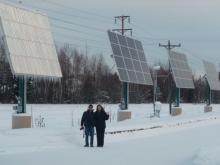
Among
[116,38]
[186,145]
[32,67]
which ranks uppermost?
[116,38]

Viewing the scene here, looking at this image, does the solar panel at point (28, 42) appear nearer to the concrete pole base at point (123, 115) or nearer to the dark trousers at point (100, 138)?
the dark trousers at point (100, 138)

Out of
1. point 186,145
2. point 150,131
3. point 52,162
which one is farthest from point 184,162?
point 150,131

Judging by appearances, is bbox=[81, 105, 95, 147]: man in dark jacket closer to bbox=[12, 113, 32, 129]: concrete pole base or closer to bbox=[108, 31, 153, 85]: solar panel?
bbox=[12, 113, 32, 129]: concrete pole base

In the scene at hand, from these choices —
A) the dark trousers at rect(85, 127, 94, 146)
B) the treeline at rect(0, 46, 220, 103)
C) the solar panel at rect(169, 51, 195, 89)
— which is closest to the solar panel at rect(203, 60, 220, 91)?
the solar panel at rect(169, 51, 195, 89)

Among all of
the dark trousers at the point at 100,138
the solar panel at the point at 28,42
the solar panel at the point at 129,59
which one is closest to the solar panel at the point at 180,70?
the solar panel at the point at 129,59

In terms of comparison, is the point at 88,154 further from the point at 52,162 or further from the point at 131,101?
the point at 131,101

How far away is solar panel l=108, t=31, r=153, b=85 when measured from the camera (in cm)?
3838

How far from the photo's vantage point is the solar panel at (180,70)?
54.5 meters

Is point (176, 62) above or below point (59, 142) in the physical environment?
above

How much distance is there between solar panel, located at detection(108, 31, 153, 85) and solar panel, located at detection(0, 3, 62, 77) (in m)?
9.16

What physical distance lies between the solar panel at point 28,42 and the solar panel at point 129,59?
916cm

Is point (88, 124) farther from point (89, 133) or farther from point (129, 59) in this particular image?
point (129, 59)

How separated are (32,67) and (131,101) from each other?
85.4m

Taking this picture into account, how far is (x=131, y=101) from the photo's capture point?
111875 millimetres
